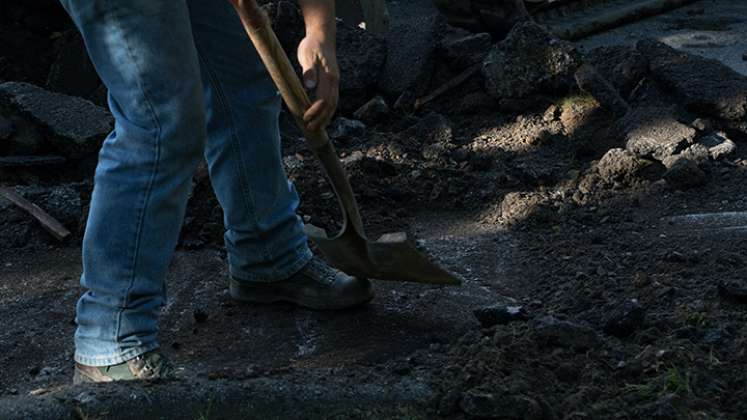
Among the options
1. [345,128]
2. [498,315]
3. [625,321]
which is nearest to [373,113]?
[345,128]

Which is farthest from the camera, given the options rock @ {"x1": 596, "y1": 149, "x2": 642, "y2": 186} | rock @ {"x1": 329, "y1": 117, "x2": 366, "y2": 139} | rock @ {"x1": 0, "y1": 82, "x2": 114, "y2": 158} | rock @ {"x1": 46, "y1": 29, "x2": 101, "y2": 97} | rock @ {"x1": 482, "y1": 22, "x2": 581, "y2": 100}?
rock @ {"x1": 46, "y1": 29, "x2": 101, "y2": 97}

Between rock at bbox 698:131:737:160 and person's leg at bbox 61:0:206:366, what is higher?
person's leg at bbox 61:0:206:366

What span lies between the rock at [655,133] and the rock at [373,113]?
1.15m

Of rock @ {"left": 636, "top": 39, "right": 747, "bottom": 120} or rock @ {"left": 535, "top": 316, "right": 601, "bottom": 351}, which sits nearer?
rock @ {"left": 535, "top": 316, "right": 601, "bottom": 351}

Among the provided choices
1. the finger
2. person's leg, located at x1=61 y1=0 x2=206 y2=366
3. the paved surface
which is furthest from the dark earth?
the paved surface

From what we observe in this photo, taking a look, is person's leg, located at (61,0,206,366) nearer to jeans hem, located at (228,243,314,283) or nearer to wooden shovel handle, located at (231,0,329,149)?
wooden shovel handle, located at (231,0,329,149)

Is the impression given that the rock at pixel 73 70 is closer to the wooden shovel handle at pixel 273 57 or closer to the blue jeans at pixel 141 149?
the blue jeans at pixel 141 149

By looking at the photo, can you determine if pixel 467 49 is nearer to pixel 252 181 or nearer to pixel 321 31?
pixel 252 181

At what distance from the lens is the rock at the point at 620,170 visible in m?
4.89

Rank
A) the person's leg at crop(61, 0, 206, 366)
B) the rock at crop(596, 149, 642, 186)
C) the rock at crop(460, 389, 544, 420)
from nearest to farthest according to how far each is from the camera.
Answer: the rock at crop(460, 389, 544, 420) < the person's leg at crop(61, 0, 206, 366) < the rock at crop(596, 149, 642, 186)

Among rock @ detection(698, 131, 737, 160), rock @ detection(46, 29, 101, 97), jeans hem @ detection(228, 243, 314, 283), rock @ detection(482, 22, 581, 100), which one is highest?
rock @ detection(46, 29, 101, 97)

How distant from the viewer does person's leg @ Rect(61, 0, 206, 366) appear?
9.89ft

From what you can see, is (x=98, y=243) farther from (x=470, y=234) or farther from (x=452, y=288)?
(x=470, y=234)

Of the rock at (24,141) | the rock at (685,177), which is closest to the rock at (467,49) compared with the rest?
the rock at (685,177)
